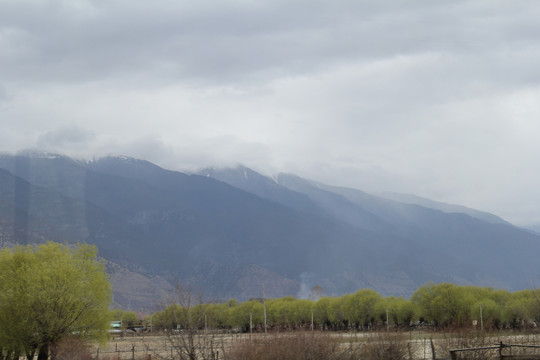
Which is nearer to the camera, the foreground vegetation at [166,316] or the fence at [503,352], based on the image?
the foreground vegetation at [166,316]

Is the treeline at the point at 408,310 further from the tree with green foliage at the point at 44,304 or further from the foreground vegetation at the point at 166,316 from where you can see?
the tree with green foliage at the point at 44,304

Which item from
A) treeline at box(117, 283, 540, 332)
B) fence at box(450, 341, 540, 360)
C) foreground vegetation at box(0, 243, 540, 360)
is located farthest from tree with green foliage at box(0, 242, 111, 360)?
fence at box(450, 341, 540, 360)

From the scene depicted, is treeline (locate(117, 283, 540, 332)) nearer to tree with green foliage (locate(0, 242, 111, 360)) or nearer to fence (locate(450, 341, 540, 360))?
tree with green foliage (locate(0, 242, 111, 360))

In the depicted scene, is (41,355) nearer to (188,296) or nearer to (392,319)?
(188,296)

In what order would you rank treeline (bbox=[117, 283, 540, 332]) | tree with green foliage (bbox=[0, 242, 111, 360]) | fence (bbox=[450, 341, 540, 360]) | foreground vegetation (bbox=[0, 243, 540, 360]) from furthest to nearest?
treeline (bbox=[117, 283, 540, 332]) → tree with green foliage (bbox=[0, 242, 111, 360]) → fence (bbox=[450, 341, 540, 360]) → foreground vegetation (bbox=[0, 243, 540, 360])

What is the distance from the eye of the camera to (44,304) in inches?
2192

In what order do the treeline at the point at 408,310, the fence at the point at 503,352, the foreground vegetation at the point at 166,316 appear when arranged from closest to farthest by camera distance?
the foreground vegetation at the point at 166,316 < the fence at the point at 503,352 < the treeline at the point at 408,310

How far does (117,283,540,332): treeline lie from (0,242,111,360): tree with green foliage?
1244 inches

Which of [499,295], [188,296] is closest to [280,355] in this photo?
[188,296]

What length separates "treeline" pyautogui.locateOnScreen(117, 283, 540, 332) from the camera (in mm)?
102088

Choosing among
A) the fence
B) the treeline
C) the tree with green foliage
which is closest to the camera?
the fence

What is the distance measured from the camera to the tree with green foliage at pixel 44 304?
182 feet

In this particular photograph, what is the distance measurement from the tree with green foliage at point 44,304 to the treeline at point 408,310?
31601 millimetres

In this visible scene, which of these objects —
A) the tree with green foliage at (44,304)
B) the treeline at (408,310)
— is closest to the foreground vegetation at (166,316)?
the tree with green foliage at (44,304)
